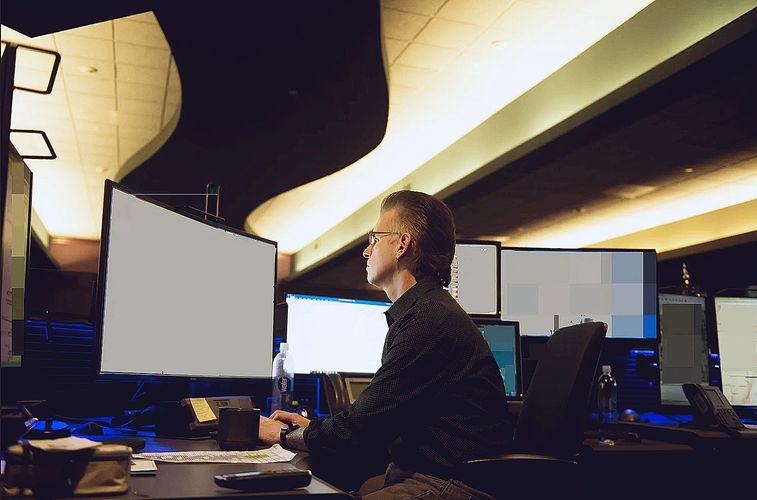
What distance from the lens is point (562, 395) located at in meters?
1.68

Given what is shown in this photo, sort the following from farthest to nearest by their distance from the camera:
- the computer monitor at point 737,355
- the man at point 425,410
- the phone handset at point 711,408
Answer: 1. the computer monitor at point 737,355
2. the phone handset at point 711,408
3. the man at point 425,410

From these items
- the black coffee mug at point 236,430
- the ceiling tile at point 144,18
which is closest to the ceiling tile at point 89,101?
the ceiling tile at point 144,18

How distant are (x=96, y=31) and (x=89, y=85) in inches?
41.1

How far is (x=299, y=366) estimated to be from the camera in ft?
7.74

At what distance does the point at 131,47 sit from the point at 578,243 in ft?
22.5

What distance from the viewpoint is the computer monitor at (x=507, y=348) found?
2656 mm

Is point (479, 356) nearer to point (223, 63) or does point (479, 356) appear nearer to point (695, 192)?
point (223, 63)

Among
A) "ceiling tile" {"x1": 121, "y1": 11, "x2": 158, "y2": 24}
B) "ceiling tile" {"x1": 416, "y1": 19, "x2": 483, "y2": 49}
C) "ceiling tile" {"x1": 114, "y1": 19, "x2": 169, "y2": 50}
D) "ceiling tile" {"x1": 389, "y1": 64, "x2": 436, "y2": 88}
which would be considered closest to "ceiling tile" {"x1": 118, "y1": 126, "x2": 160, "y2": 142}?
"ceiling tile" {"x1": 114, "y1": 19, "x2": 169, "y2": 50}

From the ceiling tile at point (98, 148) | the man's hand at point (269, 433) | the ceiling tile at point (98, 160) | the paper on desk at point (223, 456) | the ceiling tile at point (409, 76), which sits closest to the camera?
the paper on desk at point (223, 456)

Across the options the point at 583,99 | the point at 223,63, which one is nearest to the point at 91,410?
the point at 223,63

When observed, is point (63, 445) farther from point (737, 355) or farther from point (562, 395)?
point (737, 355)

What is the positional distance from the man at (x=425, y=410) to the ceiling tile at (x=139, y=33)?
13.1 feet

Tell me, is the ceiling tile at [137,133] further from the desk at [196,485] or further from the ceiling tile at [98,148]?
the desk at [196,485]

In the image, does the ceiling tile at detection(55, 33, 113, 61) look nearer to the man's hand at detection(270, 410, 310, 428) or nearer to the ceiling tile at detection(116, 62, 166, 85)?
the ceiling tile at detection(116, 62, 166, 85)
